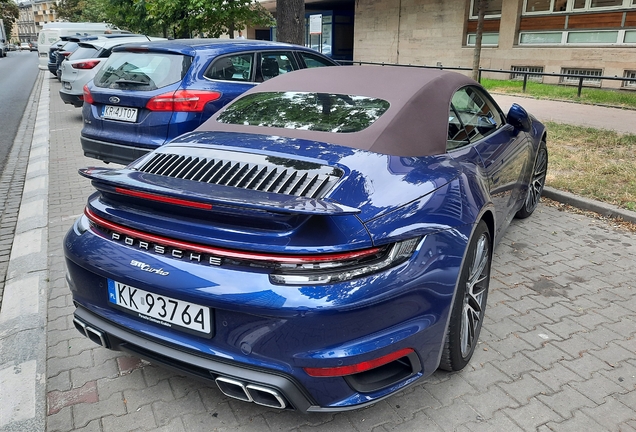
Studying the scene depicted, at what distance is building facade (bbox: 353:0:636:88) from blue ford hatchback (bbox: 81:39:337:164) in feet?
33.5

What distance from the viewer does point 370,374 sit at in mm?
2189

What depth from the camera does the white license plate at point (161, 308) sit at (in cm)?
212

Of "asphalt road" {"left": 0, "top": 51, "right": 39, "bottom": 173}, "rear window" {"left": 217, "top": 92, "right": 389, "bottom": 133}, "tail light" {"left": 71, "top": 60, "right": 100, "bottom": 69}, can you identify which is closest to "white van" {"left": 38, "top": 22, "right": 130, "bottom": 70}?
"asphalt road" {"left": 0, "top": 51, "right": 39, "bottom": 173}

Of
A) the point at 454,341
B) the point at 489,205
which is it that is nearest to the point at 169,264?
the point at 454,341

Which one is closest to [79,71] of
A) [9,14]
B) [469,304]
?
[469,304]

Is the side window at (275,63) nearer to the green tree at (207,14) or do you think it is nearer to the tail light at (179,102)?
the tail light at (179,102)

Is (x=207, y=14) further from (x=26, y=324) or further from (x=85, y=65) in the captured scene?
(x=26, y=324)

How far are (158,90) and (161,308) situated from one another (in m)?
3.77

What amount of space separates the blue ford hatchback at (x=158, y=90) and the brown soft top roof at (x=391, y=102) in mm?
1987

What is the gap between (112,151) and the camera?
223 inches

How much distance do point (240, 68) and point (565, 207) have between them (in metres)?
3.91

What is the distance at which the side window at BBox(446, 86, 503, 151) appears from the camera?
10.6ft

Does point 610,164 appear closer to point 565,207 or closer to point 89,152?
point 565,207

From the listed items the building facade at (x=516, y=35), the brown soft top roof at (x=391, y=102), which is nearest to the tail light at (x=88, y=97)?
the brown soft top roof at (x=391, y=102)
